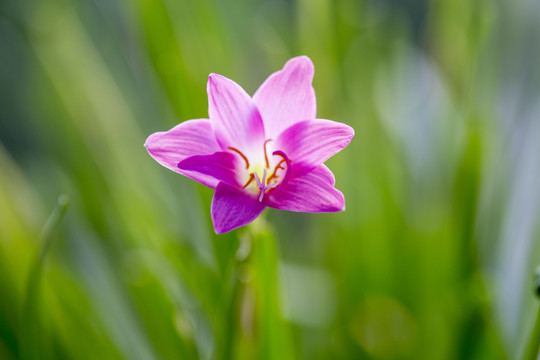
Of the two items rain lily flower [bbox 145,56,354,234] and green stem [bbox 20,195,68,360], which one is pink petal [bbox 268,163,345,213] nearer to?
rain lily flower [bbox 145,56,354,234]

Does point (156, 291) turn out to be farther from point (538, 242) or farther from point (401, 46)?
point (401, 46)

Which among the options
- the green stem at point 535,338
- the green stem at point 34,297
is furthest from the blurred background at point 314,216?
the green stem at point 535,338

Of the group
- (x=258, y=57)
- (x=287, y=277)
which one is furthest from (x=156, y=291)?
(x=258, y=57)

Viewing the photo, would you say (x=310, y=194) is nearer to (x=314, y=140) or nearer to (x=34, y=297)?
(x=314, y=140)

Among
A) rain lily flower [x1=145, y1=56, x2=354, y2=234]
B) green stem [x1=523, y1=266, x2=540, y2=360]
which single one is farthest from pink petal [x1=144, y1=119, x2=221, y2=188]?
green stem [x1=523, y1=266, x2=540, y2=360]

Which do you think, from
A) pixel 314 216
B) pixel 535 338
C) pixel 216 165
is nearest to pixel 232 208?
pixel 216 165

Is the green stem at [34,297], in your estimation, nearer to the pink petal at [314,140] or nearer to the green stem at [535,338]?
the pink petal at [314,140]
